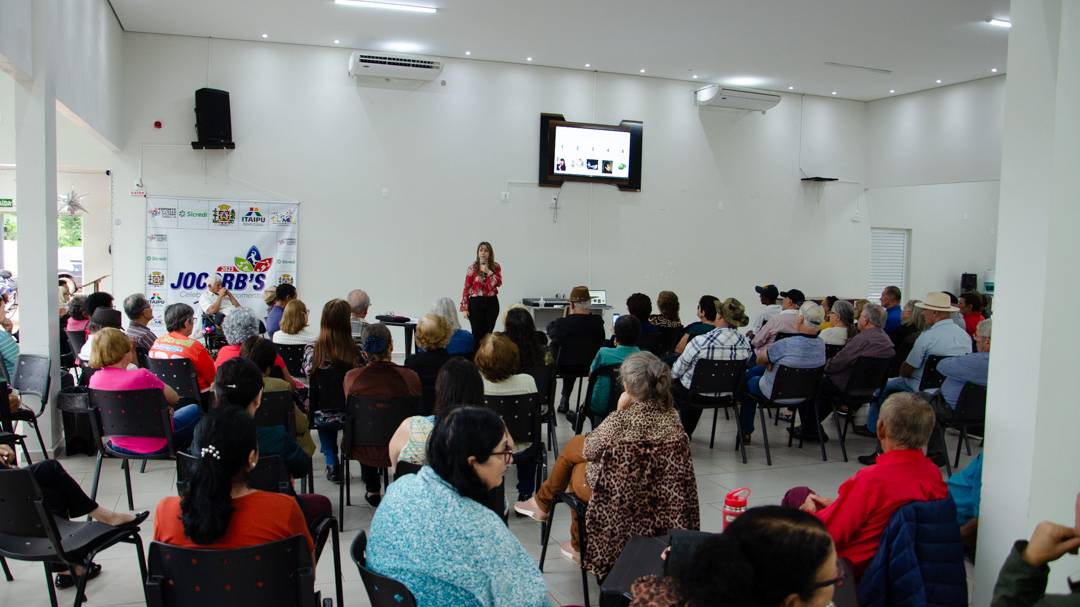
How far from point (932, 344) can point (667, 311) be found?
6.89 feet

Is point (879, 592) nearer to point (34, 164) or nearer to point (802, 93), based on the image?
point (34, 164)

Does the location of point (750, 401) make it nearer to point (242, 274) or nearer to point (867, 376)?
point (867, 376)

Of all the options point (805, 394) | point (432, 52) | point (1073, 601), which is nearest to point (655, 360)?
point (1073, 601)

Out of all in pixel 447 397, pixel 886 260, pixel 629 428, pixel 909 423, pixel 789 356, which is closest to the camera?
pixel 909 423

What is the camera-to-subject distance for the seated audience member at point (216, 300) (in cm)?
819

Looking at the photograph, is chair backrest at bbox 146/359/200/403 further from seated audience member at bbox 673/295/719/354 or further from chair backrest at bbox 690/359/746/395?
seated audience member at bbox 673/295/719/354

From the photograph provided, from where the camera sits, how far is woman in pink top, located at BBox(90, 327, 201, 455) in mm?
4090

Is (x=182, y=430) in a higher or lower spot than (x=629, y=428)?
lower

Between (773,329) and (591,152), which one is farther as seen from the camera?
(591,152)

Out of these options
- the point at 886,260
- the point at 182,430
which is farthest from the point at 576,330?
the point at 886,260

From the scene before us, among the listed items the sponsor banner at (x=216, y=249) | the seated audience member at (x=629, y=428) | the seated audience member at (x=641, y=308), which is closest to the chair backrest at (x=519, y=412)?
the seated audience member at (x=629, y=428)

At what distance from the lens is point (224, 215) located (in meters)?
9.27

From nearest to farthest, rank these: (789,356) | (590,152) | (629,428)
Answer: (629,428)
(789,356)
(590,152)

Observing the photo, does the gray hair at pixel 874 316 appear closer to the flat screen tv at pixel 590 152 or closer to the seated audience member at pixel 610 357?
the seated audience member at pixel 610 357
